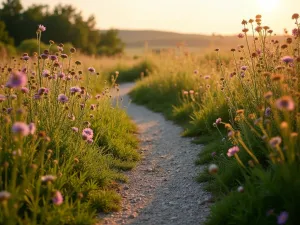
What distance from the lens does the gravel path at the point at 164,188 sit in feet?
12.0

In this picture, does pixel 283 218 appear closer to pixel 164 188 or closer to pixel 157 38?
pixel 164 188

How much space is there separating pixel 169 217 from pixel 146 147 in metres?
2.79

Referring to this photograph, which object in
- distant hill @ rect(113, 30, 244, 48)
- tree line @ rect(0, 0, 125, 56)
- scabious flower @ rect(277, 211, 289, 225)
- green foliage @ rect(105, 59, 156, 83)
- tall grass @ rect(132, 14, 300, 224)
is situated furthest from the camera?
distant hill @ rect(113, 30, 244, 48)

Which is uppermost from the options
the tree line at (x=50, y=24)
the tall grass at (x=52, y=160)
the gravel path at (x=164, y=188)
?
the tree line at (x=50, y=24)

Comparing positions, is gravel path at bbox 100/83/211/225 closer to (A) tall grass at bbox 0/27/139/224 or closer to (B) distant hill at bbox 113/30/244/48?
(A) tall grass at bbox 0/27/139/224

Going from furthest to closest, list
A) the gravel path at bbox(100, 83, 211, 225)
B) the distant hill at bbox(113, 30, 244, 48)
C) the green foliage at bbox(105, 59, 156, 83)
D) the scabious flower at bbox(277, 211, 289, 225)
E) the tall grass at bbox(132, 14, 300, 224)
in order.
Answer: the distant hill at bbox(113, 30, 244, 48), the green foliage at bbox(105, 59, 156, 83), the gravel path at bbox(100, 83, 211, 225), the tall grass at bbox(132, 14, 300, 224), the scabious flower at bbox(277, 211, 289, 225)

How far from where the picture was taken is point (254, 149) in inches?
158

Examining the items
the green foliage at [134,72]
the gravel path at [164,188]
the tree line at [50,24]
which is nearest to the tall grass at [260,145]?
the gravel path at [164,188]

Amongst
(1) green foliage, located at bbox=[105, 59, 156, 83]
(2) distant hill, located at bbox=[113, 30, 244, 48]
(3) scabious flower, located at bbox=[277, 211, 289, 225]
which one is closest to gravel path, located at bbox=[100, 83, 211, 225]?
(3) scabious flower, located at bbox=[277, 211, 289, 225]

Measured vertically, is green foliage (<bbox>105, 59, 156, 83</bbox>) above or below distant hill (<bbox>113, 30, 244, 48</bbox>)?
below

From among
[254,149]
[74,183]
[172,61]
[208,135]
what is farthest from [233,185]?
[172,61]

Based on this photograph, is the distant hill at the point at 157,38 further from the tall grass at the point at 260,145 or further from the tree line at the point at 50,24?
the tall grass at the point at 260,145

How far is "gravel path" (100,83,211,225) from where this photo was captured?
3.64 metres

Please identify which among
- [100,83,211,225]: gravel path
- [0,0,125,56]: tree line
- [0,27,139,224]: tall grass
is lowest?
[100,83,211,225]: gravel path
